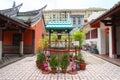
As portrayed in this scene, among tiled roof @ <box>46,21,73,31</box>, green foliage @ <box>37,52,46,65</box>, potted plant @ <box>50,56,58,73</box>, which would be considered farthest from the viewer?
tiled roof @ <box>46,21,73,31</box>

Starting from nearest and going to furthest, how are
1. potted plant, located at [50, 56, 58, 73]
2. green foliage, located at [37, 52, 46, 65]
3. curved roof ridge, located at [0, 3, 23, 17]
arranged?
potted plant, located at [50, 56, 58, 73]
green foliage, located at [37, 52, 46, 65]
curved roof ridge, located at [0, 3, 23, 17]

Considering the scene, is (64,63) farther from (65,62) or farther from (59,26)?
(59,26)

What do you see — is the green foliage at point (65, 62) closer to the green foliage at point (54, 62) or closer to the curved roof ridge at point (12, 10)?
the green foliage at point (54, 62)

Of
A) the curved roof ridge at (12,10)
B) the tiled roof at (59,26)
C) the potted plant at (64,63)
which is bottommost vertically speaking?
the potted plant at (64,63)

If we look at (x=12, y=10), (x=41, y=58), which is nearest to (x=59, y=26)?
(x=41, y=58)

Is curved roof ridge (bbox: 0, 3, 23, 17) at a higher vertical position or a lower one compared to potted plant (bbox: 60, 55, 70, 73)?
higher

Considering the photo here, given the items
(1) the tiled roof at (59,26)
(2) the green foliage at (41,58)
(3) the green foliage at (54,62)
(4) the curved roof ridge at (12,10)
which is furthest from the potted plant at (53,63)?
(4) the curved roof ridge at (12,10)

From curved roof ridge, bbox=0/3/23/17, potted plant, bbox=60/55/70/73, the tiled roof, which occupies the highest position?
curved roof ridge, bbox=0/3/23/17

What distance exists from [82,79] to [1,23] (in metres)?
6.39

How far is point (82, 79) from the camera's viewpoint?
7.35m

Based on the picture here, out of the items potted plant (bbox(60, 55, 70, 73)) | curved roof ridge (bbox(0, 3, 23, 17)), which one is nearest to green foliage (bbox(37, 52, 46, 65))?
potted plant (bbox(60, 55, 70, 73))

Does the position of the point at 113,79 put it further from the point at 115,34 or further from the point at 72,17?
the point at 72,17

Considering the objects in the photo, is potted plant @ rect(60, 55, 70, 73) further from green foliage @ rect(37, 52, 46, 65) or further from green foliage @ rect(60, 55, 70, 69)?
green foliage @ rect(37, 52, 46, 65)

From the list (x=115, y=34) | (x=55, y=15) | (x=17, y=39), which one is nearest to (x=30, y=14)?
(x=17, y=39)
